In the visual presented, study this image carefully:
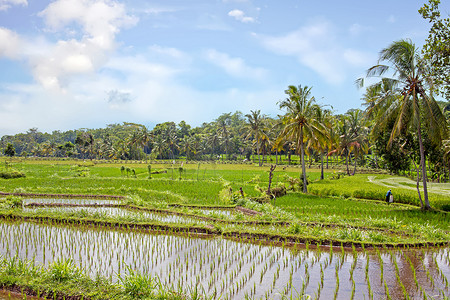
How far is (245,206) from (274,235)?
5.46m

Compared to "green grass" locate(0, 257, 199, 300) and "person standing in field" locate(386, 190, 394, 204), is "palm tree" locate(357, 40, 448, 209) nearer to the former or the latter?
"person standing in field" locate(386, 190, 394, 204)

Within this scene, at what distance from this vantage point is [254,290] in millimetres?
5914

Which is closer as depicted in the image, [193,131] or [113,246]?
[113,246]

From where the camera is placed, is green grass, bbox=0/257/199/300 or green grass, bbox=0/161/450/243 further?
green grass, bbox=0/161/450/243

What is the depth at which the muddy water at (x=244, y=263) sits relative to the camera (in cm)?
616

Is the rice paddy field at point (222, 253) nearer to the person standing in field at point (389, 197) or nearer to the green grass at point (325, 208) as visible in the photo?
the green grass at point (325, 208)

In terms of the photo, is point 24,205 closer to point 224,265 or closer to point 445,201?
point 224,265

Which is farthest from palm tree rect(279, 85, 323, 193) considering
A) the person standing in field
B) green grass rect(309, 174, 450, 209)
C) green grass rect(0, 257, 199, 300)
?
green grass rect(0, 257, 199, 300)

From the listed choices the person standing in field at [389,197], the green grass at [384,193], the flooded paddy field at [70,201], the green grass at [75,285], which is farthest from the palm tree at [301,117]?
the green grass at [75,285]

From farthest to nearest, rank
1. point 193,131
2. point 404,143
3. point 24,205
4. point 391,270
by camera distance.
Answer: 1. point 193,131
2. point 404,143
3. point 24,205
4. point 391,270

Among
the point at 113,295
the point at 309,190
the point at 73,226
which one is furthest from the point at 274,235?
the point at 309,190

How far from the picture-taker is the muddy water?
6.16m

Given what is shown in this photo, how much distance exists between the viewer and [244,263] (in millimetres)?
7621

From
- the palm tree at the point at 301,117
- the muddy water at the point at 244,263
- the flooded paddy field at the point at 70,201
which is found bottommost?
the muddy water at the point at 244,263
